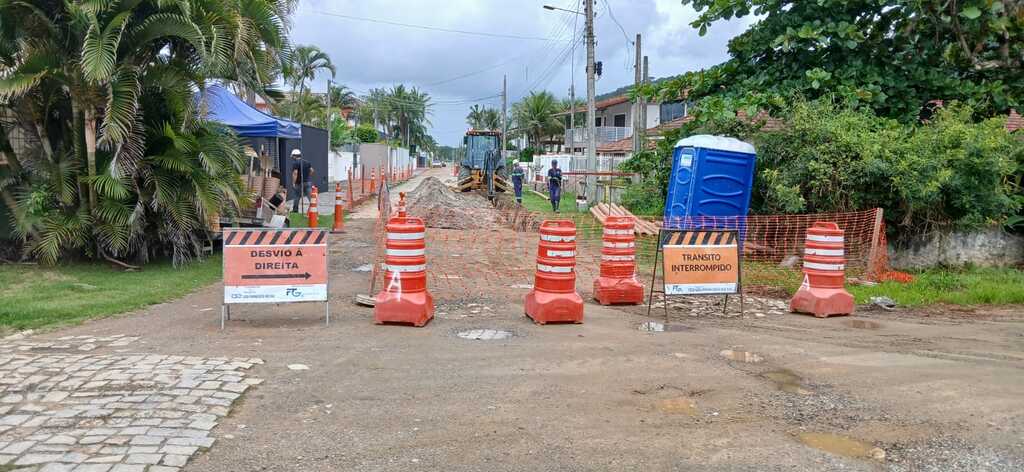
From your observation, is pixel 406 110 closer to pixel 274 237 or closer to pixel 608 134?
pixel 608 134

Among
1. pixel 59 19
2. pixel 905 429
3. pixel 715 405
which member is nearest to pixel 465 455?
pixel 715 405

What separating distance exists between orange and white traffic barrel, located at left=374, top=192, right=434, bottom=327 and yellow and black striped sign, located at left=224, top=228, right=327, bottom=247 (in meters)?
0.90

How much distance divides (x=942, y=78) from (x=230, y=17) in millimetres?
13313

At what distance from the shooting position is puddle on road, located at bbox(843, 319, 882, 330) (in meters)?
8.99

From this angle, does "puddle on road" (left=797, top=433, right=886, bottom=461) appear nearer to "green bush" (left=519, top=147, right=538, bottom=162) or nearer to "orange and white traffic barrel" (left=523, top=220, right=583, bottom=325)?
"orange and white traffic barrel" (left=523, top=220, right=583, bottom=325)

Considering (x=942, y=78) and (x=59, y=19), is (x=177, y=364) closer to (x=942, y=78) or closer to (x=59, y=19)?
(x=59, y=19)

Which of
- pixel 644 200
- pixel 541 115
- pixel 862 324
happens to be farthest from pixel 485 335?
pixel 541 115

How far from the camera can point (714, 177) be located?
49.8ft

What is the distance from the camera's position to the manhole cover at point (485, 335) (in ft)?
26.4

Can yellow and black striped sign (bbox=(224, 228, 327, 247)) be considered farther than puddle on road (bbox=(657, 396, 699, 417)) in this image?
Yes

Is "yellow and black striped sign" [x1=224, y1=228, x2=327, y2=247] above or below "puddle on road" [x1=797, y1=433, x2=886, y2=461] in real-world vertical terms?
above

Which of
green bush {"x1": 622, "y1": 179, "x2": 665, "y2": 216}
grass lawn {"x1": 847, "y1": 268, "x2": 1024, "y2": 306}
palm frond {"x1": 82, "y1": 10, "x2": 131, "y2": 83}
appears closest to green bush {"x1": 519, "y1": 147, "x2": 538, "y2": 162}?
green bush {"x1": 622, "y1": 179, "x2": 665, "y2": 216}

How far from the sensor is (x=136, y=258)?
1248 cm

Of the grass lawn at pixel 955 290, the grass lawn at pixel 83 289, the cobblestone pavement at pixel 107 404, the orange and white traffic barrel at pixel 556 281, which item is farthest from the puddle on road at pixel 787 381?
the grass lawn at pixel 83 289
